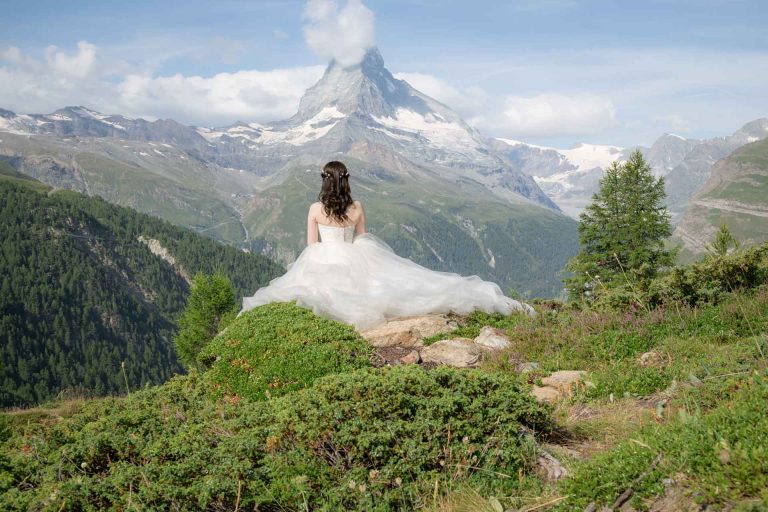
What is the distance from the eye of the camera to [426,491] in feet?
18.2

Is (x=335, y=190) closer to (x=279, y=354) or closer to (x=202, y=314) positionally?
(x=279, y=354)

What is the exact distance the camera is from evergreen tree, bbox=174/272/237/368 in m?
76.9

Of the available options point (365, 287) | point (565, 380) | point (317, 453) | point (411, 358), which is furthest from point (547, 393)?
point (365, 287)

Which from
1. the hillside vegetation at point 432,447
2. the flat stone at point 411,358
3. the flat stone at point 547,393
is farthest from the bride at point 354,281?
the flat stone at point 547,393

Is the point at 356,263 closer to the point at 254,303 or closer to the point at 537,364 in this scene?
the point at 254,303

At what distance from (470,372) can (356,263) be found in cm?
930

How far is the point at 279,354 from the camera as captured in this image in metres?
10.5

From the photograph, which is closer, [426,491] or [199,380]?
[426,491]

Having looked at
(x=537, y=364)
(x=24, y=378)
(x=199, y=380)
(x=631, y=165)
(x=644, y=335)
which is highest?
(x=631, y=165)

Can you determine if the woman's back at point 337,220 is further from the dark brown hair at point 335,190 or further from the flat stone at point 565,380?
the flat stone at point 565,380

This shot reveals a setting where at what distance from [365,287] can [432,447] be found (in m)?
10.00

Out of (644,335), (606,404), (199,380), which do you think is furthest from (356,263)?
(606,404)

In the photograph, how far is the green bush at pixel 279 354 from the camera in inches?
391

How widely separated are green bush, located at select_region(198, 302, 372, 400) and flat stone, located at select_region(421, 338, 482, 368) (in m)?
1.86
